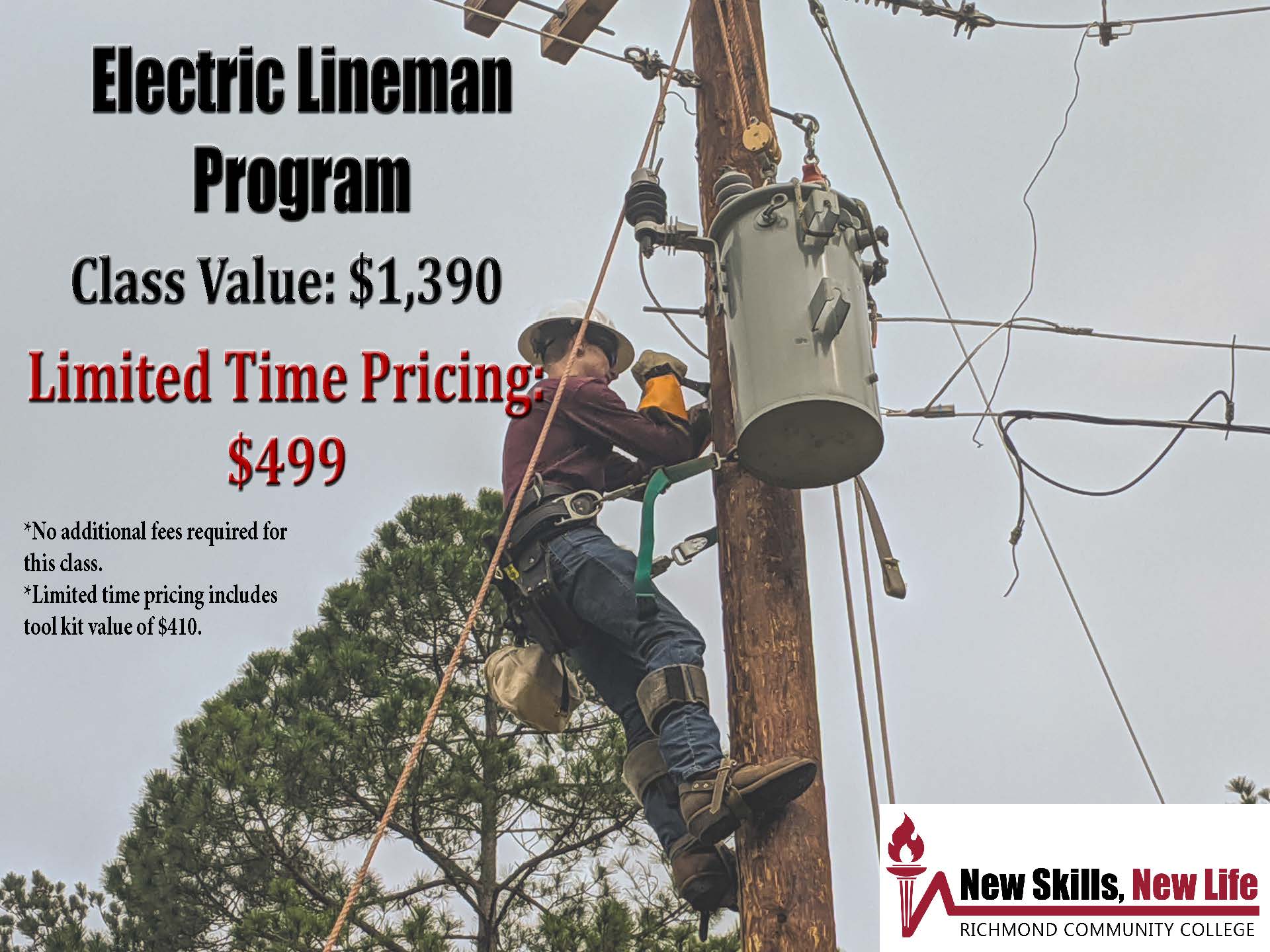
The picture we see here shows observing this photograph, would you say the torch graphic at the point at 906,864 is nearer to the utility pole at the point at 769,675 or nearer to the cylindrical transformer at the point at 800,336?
the utility pole at the point at 769,675

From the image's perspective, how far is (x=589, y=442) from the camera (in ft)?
13.9

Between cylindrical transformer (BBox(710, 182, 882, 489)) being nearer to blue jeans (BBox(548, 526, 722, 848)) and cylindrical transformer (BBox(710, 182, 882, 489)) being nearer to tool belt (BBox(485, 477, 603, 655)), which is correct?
blue jeans (BBox(548, 526, 722, 848))

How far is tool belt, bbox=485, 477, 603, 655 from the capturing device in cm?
403

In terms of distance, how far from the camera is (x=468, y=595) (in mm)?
10703

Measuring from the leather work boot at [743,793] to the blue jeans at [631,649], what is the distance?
111mm

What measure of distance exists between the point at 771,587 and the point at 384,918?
6.80 meters

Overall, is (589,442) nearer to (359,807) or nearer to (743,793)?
(743,793)

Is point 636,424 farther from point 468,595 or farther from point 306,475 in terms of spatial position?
point 468,595

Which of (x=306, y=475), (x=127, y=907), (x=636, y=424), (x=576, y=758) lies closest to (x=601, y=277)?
(x=636, y=424)

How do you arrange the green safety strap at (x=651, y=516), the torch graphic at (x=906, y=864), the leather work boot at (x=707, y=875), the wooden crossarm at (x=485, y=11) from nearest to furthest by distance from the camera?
the leather work boot at (x=707, y=875)
the green safety strap at (x=651, y=516)
the torch graphic at (x=906, y=864)
the wooden crossarm at (x=485, y=11)

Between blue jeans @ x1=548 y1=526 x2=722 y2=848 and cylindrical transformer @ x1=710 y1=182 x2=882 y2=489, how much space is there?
463mm

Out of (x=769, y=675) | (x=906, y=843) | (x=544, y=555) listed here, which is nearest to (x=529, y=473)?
(x=544, y=555)

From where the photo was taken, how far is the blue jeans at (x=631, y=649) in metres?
3.55

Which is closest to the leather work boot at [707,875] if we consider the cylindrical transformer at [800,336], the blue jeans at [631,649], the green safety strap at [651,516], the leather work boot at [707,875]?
the leather work boot at [707,875]
